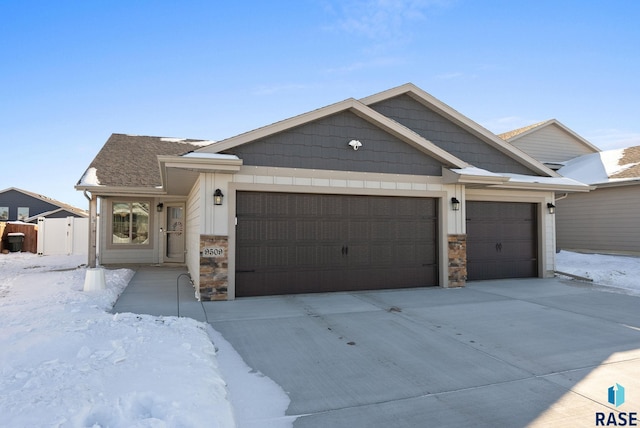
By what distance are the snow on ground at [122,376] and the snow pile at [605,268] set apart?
9308 millimetres

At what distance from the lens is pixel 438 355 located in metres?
4.51

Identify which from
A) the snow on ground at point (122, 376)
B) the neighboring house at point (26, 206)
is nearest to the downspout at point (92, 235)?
the snow on ground at point (122, 376)

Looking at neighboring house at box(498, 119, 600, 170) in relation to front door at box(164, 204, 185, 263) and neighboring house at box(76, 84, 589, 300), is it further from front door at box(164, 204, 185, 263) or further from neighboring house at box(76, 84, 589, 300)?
front door at box(164, 204, 185, 263)

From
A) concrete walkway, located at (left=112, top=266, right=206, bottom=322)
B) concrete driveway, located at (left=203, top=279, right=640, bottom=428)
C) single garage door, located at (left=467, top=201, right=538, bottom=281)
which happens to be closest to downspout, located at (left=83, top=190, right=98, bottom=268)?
concrete walkway, located at (left=112, top=266, right=206, bottom=322)

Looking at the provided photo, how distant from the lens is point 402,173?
8.68 meters

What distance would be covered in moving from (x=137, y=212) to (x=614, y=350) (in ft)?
44.5

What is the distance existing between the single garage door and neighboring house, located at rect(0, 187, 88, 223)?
3253cm

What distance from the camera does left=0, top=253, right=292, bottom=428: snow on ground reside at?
8.71 ft

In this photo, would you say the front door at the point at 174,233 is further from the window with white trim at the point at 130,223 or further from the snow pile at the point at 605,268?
the snow pile at the point at 605,268

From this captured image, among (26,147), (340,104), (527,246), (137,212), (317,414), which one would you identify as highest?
(26,147)

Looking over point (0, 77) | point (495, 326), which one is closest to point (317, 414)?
point (495, 326)

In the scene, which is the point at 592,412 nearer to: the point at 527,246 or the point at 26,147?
the point at 527,246

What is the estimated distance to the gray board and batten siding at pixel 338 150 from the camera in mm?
7734

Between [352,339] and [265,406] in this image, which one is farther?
[352,339]
